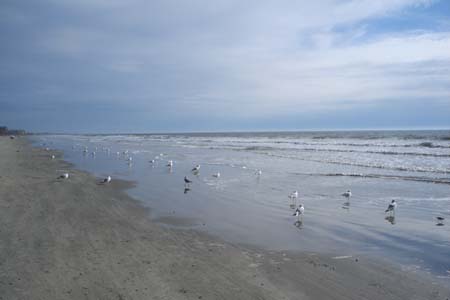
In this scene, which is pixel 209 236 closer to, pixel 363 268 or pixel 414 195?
pixel 363 268

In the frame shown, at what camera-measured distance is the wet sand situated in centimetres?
621

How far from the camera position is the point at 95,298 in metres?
5.78

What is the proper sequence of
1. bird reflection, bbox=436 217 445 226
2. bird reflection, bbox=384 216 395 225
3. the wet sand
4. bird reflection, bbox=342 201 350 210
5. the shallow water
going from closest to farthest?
the wet sand
the shallow water
bird reflection, bbox=436 217 445 226
bird reflection, bbox=384 216 395 225
bird reflection, bbox=342 201 350 210

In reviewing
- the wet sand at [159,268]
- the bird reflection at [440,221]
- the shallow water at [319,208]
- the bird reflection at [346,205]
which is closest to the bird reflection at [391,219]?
the shallow water at [319,208]

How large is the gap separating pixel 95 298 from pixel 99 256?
1.94 metres

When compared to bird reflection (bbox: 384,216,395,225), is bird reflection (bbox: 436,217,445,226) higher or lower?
higher

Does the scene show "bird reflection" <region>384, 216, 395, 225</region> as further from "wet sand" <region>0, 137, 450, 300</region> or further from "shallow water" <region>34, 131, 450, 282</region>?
"wet sand" <region>0, 137, 450, 300</region>

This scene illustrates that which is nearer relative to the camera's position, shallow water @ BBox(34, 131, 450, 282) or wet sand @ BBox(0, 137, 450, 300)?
wet sand @ BBox(0, 137, 450, 300)

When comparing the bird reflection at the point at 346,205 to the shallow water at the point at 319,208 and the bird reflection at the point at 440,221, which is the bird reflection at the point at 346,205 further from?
the bird reflection at the point at 440,221

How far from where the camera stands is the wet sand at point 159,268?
6207 millimetres

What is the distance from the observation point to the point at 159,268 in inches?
281

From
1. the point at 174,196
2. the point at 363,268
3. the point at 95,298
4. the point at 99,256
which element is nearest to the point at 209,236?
the point at 99,256

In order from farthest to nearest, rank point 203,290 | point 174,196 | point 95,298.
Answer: point 174,196
point 203,290
point 95,298

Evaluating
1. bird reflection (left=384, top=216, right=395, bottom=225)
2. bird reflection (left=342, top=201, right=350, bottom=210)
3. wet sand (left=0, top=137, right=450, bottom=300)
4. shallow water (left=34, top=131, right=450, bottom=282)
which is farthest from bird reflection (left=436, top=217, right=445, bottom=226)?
wet sand (left=0, top=137, right=450, bottom=300)
